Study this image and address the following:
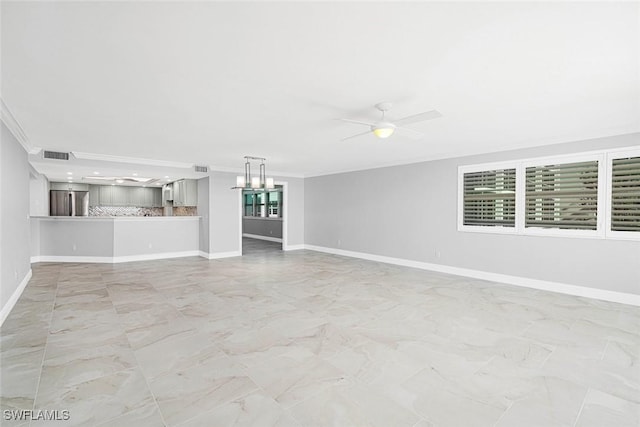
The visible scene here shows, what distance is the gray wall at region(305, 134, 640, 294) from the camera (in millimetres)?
4438

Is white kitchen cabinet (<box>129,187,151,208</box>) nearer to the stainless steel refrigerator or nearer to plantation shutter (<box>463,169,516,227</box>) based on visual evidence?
the stainless steel refrigerator

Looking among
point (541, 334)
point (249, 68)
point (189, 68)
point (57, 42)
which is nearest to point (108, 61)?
point (57, 42)

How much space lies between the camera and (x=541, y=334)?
3.23m

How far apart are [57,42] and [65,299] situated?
3.76m

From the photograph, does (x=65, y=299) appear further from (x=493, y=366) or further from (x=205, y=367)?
(x=493, y=366)

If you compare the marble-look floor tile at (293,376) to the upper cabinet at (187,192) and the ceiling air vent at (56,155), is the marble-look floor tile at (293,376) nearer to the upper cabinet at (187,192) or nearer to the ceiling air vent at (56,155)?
the ceiling air vent at (56,155)

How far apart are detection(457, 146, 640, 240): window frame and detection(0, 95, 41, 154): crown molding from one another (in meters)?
6.72

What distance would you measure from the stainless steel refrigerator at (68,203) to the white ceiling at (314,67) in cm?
624

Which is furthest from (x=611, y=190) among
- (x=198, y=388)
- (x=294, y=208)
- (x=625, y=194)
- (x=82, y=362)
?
(x=294, y=208)

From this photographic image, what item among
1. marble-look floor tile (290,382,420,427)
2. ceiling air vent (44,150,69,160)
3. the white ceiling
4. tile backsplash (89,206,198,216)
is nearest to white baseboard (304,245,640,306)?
the white ceiling

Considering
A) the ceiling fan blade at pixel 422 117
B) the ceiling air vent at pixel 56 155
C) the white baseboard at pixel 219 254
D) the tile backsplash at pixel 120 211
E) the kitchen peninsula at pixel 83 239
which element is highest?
the ceiling air vent at pixel 56 155

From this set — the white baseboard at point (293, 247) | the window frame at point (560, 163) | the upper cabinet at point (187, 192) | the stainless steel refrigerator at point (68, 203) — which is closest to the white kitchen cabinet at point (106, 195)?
the stainless steel refrigerator at point (68, 203)

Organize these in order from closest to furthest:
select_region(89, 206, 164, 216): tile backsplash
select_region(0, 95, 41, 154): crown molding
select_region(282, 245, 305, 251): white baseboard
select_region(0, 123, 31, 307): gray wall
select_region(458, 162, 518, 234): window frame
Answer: select_region(0, 95, 41, 154): crown molding
select_region(0, 123, 31, 307): gray wall
select_region(458, 162, 518, 234): window frame
select_region(282, 245, 305, 251): white baseboard
select_region(89, 206, 164, 216): tile backsplash

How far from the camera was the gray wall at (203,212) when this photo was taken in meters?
8.05
